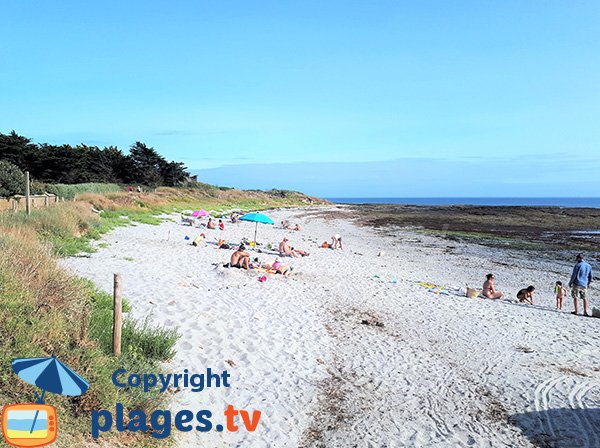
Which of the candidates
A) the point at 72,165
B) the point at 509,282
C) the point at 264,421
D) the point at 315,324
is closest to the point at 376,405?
the point at 264,421

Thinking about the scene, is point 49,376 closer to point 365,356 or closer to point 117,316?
point 117,316

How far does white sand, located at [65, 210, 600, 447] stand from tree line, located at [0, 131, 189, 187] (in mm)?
35670

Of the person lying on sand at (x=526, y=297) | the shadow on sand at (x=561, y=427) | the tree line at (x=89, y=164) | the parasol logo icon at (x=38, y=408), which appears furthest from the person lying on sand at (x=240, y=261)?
the tree line at (x=89, y=164)

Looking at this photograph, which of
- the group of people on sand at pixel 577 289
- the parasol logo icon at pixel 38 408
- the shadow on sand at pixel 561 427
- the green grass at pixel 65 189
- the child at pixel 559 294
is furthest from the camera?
the green grass at pixel 65 189

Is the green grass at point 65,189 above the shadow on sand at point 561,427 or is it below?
above

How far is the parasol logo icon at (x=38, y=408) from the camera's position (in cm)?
337

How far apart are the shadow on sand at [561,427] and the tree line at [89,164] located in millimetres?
43686

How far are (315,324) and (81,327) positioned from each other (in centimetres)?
471

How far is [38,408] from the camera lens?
355cm

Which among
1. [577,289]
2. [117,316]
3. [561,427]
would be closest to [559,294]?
[577,289]

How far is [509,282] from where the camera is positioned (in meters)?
16.4

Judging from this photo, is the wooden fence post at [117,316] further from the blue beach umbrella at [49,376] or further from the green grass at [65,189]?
the green grass at [65,189]

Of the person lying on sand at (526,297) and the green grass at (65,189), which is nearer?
the person lying on sand at (526,297)

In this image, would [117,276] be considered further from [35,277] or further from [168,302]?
[168,302]
